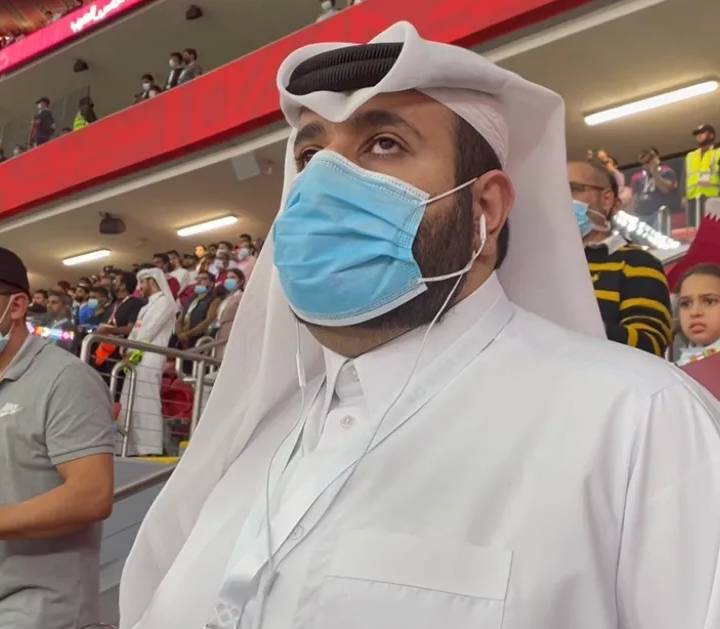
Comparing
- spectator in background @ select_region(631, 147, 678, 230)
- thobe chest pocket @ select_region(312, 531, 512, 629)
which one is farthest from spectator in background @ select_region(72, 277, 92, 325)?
thobe chest pocket @ select_region(312, 531, 512, 629)

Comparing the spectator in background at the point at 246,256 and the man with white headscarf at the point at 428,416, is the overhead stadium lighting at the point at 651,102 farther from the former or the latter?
the man with white headscarf at the point at 428,416

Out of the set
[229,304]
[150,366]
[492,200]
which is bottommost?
[492,200]

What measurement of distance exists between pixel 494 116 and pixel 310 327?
337 mm

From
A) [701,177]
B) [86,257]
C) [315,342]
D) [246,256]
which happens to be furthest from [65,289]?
[315,342]

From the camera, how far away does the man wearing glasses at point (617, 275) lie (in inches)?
83.8

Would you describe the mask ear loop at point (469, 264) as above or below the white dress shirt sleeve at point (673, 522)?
above

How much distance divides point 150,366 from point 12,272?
3.71 metres

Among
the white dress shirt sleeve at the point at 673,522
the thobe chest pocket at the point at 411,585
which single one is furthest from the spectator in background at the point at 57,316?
the white dress shirt sleeve at the point at 673,522

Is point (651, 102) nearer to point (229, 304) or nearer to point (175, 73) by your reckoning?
point (229, 304)

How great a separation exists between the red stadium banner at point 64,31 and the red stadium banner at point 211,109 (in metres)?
1.73

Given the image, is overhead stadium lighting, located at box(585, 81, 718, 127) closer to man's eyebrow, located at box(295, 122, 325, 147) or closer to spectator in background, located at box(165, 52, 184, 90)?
spectator in background, located at box(165, 52, 184, 90)

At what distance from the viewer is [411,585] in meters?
0.84

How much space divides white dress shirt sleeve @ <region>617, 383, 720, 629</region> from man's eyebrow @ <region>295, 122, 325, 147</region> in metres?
0.51

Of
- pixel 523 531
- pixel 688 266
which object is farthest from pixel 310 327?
pixel 688 266
